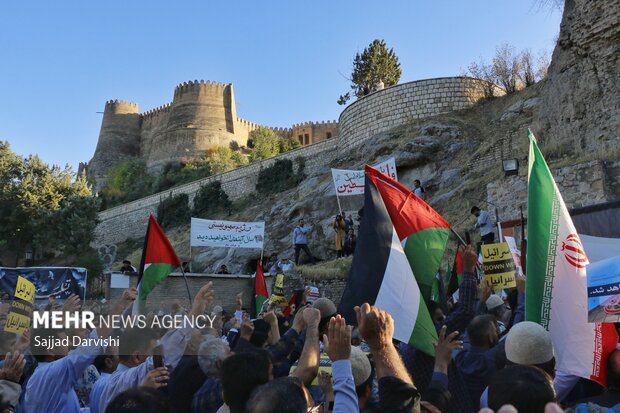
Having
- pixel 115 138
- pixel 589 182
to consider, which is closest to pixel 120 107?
pixel 115 138

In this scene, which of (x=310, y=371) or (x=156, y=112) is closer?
(x=310, y=371)

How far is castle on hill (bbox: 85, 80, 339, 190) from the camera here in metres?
56.6

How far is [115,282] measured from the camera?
666 inches

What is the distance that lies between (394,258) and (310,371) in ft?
4.66

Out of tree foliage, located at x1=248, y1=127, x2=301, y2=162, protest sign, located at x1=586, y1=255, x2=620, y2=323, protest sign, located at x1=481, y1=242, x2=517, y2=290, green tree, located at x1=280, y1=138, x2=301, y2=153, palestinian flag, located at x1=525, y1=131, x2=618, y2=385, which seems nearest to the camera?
palestinian flag, located at x1=525, y1=131, x2=618, y2=385

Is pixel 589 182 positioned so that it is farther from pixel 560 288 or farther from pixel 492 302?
pixel 560 288

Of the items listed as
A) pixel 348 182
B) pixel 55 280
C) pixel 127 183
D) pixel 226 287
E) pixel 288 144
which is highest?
pixel 288 144

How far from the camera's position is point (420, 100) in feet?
94.4

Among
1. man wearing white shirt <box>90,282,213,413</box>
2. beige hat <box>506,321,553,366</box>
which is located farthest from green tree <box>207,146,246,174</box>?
beige hat <box>506,321,553,366</box>

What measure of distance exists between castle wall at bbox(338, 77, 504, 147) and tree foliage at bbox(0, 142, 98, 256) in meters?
16.3

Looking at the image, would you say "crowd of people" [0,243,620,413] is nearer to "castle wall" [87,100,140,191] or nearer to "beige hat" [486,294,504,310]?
"beige hat" [486,294,504,310]

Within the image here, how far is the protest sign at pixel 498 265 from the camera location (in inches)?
271

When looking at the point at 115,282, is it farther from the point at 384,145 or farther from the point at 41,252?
the point at 41,252

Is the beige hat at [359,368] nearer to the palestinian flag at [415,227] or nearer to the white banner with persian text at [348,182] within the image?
the palestinian flag at [415,227]
